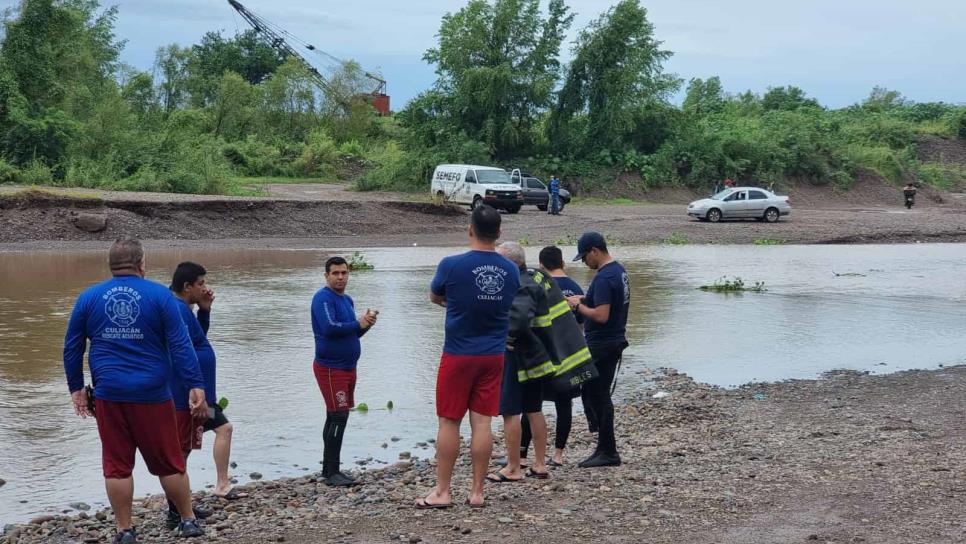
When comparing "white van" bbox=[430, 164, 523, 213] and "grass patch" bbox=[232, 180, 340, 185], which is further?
"grass patch" bbox=[232, 180, 340, 185]

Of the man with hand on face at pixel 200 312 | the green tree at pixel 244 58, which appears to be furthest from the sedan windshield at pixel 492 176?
the green tree at pixel 244 58

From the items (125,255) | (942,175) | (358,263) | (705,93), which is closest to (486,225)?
(125,255)

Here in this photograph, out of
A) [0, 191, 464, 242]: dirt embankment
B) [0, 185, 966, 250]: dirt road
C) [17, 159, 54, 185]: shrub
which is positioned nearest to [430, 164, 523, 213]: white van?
[0, 185, 966, 250]: dirt road

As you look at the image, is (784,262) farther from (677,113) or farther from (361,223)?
(677,113)

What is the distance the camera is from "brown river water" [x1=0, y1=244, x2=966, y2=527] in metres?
9.12

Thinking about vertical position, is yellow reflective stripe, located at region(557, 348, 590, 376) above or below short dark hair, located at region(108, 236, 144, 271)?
below

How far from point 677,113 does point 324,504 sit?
51912mm

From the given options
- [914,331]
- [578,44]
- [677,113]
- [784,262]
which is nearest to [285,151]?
[578,44]

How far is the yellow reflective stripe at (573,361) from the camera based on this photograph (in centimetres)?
747

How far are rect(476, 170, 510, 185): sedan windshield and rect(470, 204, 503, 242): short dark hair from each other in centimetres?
3567

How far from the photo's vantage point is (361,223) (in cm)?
3441

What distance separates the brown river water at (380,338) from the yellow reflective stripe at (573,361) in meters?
2.04

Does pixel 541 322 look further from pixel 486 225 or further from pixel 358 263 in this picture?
pixel 358 263

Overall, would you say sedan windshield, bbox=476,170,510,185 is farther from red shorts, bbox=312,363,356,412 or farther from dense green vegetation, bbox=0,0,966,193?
red shorts, bbox=312,363,356,412
